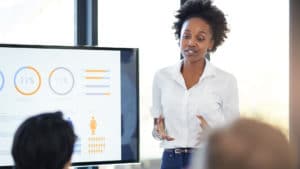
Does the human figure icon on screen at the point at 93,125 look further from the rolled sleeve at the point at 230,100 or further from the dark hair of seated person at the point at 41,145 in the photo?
the dark hair of seated person at the point at 41,145

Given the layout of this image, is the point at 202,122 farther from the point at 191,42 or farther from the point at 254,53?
the point at 254,53

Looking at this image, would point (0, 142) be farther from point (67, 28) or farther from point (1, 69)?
point (67, 28)

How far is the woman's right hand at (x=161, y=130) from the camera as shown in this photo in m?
3.13

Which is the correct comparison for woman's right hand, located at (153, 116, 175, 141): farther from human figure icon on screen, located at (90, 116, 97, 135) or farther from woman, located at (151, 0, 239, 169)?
human figure icon on screen, located at (90, 116, 97, 135)

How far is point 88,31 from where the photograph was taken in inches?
149

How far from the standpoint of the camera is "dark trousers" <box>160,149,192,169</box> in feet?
9.97

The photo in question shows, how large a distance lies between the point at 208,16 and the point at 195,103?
525 millimetres

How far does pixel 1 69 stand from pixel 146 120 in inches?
45.0

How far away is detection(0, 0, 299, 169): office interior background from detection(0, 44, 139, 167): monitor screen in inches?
12.6

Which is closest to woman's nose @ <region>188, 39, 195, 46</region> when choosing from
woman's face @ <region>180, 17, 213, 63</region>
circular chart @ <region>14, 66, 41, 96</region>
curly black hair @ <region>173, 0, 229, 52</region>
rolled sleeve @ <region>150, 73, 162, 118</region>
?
woman's face @ <region>180, 17, 213, 63</region>

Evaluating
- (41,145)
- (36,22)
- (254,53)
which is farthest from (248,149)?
(254,53)

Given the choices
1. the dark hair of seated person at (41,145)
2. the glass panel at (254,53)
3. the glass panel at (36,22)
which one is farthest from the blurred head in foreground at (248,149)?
the glass panel at (254,53)

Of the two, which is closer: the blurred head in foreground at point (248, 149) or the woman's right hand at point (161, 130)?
the blurred head in foreground at point (248, 149)

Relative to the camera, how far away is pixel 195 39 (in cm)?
310
